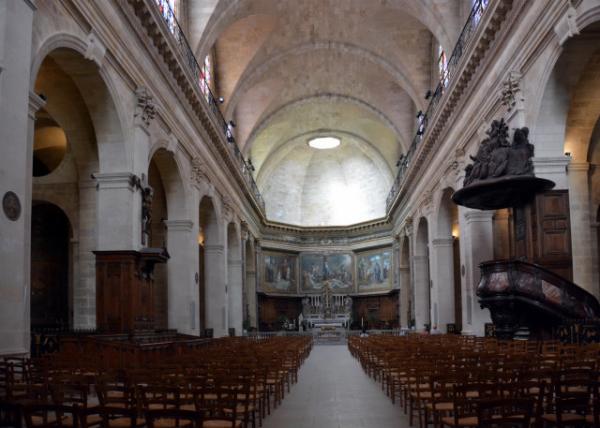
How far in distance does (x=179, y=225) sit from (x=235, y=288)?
13469mm

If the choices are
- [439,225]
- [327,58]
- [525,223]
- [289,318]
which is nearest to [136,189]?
[525,223]

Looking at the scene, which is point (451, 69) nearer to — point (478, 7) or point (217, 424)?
point (478, 7)

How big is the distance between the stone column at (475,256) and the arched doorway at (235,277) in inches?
612

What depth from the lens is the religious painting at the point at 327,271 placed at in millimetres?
48969

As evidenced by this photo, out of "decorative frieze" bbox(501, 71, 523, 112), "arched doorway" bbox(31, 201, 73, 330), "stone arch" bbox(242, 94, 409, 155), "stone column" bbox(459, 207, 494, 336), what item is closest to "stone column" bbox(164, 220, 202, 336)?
"arched doorway" bbox(31, 201, 73, 330)

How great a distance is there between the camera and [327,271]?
162ft

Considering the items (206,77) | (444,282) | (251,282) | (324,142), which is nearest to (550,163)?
(444,282)

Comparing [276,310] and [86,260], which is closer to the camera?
[86,260]

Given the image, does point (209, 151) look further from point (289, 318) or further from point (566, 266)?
point (289, 318)

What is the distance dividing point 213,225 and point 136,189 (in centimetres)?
1235

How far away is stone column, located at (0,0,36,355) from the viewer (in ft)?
31.9

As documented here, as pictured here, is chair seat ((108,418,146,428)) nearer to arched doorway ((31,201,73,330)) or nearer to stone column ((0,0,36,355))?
stone column ((0,0,36,355))

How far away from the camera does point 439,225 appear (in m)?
28.1

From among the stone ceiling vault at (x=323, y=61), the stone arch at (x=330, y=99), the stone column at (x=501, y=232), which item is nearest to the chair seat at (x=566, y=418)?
the stone column at (x=501, y=232)
